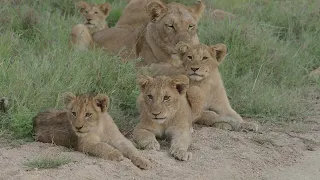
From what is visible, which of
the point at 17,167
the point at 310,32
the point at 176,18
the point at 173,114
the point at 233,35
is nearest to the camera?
the point at 17,167

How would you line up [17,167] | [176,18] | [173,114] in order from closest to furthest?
[17,167]
[173,114]
[176,18]

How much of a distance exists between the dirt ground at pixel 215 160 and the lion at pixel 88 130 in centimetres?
7

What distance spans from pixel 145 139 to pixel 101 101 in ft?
1.63

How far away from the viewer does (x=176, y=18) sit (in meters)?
7.59

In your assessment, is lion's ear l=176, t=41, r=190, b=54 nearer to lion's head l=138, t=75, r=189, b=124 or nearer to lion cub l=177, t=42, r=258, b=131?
lion cub l=177, t=42, r=258, b=131

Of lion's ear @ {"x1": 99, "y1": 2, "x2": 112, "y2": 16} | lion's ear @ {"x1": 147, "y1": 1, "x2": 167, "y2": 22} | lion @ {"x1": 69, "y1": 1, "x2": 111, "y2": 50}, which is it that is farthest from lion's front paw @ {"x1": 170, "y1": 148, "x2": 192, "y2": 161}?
lion's ear @ {"x1": 99, "y1": 2, "x2": 112, "y2": 16}

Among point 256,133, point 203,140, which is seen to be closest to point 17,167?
point 203,140

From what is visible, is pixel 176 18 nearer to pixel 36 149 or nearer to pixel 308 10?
pixel 36 149

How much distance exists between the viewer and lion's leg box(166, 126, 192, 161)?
5.84 meters

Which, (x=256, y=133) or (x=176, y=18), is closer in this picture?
(x=256, y=133)

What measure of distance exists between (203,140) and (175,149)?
566 mm

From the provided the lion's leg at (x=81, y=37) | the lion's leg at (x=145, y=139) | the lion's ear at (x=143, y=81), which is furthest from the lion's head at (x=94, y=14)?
the lion's leg at (x=145, y=139)

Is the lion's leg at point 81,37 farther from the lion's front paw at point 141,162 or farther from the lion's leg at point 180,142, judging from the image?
the lion's front paw at point 141,162

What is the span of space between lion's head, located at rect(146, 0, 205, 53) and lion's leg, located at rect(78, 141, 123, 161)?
200cm
